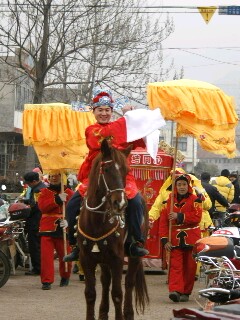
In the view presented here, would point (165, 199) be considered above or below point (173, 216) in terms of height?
above

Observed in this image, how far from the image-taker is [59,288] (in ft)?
50.4

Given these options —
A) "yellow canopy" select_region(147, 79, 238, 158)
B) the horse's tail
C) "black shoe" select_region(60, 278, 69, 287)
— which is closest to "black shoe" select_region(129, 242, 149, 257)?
the horse's tail

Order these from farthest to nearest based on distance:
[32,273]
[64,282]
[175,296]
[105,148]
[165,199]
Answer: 1. [32,273]
2. [64,282]
3. [165,199]
4. [175,296]
5. [105,148]

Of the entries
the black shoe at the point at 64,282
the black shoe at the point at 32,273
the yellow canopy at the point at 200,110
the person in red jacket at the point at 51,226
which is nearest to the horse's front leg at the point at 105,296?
the yellow canopy at the point at 200,110

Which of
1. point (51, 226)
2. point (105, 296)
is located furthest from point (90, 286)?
point (51, 226)

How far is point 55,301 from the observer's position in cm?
1364

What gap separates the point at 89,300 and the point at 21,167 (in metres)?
28.5

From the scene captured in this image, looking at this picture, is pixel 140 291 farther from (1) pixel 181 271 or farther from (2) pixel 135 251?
(1) pixel 181 271

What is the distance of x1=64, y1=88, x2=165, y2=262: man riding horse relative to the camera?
34.7 feet

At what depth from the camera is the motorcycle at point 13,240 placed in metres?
14.7

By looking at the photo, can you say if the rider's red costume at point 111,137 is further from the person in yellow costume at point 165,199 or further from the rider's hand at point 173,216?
the person in yellow costume at point 165,199

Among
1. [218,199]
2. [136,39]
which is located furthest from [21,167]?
[218,199]

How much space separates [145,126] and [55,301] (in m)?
3.93

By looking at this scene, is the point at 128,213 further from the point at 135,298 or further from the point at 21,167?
the point at 21,167
